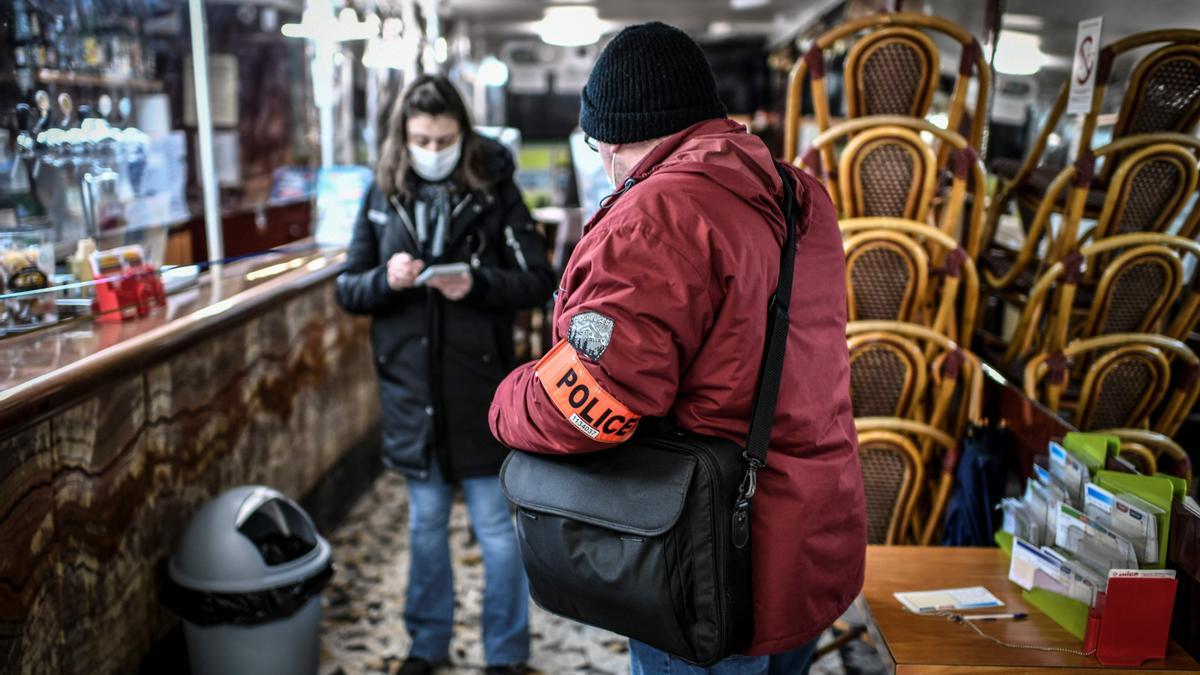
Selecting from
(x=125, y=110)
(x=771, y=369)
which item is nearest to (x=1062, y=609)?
(x=771, y=369)

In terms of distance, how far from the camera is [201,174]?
12.1ft

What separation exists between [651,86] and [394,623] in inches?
92.8

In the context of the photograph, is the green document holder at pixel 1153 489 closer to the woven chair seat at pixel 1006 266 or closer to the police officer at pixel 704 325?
the police officer at pixel 704 325

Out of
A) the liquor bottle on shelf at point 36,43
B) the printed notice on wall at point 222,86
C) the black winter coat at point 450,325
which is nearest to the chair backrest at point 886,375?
the black winter coat at point 450,325

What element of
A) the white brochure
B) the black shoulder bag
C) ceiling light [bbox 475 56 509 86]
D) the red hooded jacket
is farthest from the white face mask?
ceiling light [bbox 475 56 509 86]

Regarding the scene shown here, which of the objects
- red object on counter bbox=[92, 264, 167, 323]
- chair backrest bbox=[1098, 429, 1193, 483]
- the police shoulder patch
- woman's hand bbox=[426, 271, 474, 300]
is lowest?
chair backrest bbox=[1098, 429, 1193, 483]

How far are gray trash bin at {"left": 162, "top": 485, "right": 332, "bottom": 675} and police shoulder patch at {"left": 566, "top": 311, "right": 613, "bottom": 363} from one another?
4.92 ft

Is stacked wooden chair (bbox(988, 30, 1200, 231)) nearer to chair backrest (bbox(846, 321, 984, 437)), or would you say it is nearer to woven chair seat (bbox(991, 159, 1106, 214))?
woven chair seat (bbox(991, 159, 1106, 214))

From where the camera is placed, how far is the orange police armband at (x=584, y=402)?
50.4 inches

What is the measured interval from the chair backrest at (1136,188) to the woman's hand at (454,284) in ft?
4.84

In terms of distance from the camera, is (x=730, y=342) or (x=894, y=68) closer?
(x=730, y=342)

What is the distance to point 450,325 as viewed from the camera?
2580 millimetres

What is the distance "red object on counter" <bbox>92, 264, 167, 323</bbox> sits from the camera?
2.53 m

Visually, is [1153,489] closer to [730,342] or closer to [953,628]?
[953,628]
